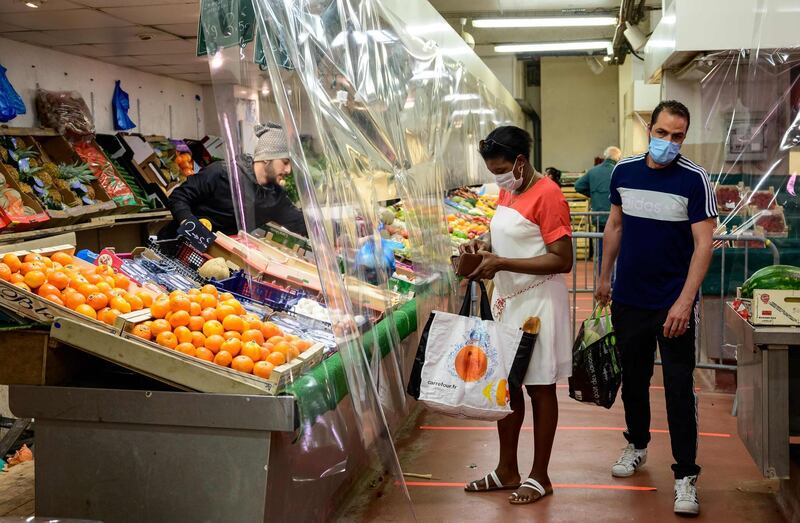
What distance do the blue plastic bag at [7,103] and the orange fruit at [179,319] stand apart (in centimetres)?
349

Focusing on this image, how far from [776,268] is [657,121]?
0.76m

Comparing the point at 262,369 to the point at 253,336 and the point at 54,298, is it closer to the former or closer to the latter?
the point at 253,336

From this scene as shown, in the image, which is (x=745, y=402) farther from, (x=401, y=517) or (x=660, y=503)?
(x=401, y=517)

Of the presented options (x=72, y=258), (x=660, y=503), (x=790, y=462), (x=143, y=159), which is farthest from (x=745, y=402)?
(x=143, y=159)

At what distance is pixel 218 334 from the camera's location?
2896 millimetres

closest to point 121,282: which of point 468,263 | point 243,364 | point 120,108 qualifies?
point 243,364

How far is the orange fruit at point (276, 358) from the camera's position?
2.81 meters

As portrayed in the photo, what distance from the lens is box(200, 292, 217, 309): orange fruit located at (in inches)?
122

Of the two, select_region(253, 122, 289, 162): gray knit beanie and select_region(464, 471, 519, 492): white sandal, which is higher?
select_region(253, 122, 289, 162): gray knit beanie

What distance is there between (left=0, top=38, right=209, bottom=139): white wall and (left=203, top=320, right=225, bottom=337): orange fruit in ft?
14.3

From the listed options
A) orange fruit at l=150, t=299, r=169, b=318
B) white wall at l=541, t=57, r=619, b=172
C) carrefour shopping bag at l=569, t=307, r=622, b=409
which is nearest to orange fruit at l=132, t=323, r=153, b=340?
orange fruit at l=150, t=299, r=169, b=318

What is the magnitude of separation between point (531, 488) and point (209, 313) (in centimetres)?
158

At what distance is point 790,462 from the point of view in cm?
344

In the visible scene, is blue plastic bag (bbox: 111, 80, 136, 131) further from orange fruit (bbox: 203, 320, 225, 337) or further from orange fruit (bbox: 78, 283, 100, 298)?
orange fruit (bbox: 203, 320, 225, 337)
